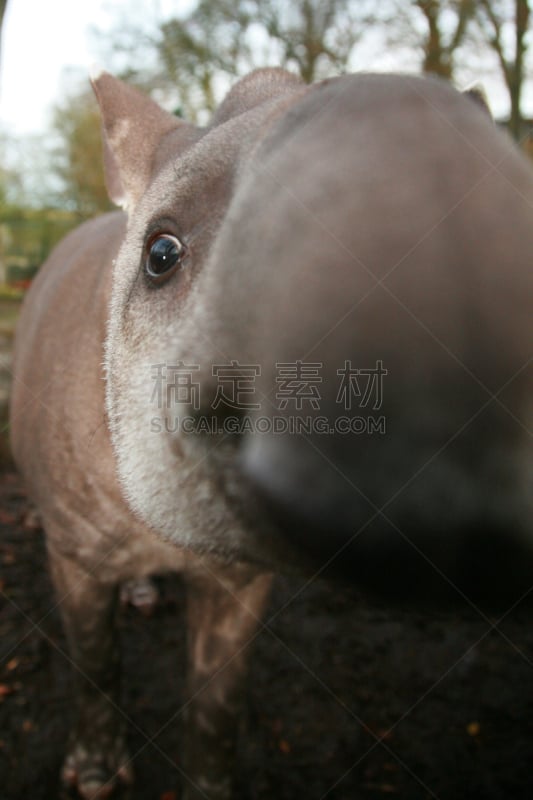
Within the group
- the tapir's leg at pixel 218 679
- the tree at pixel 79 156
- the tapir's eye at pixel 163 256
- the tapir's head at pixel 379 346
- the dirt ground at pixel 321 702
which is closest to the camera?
the tapir's head at pixel 379 346

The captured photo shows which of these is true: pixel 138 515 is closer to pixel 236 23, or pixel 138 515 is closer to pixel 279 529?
pixel 279 529

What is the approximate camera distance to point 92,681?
325cm

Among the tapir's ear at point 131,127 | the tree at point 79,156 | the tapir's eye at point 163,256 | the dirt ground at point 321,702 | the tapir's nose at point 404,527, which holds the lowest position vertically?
the dirt ground at point 321,702

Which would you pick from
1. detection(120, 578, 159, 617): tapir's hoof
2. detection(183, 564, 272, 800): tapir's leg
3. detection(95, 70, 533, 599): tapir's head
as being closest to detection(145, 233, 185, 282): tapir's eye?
detection(95, 70, 533, 599): tapir's head

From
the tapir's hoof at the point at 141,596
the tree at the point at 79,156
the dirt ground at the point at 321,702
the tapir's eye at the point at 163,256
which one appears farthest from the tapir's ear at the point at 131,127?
the tree at the point at 79,156

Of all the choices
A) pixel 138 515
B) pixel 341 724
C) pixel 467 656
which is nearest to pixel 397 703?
pixel 341 724

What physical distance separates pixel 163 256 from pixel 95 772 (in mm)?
2739

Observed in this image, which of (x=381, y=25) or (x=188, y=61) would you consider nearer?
(x=381, y=25)

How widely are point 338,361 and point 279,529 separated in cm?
33

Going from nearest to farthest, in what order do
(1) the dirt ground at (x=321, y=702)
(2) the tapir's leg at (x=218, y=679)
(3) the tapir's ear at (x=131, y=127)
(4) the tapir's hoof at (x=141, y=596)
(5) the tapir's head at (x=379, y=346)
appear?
(5) the tapir's head at (x=379, y=346) → (3) the tapir's ear at (x=131, y=127) → (2) the tapir's leg at (x=218, y=679) → (1) the dirt ground at (x=321, y=702) → (4) the tapir's hoof at (x=141, y=596)

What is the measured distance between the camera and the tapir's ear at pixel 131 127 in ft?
8.00

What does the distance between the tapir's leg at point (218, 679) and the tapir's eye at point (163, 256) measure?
177cm

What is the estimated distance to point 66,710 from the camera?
3646 mm

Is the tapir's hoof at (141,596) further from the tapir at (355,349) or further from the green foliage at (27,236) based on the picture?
the green foliage at (27,236)
